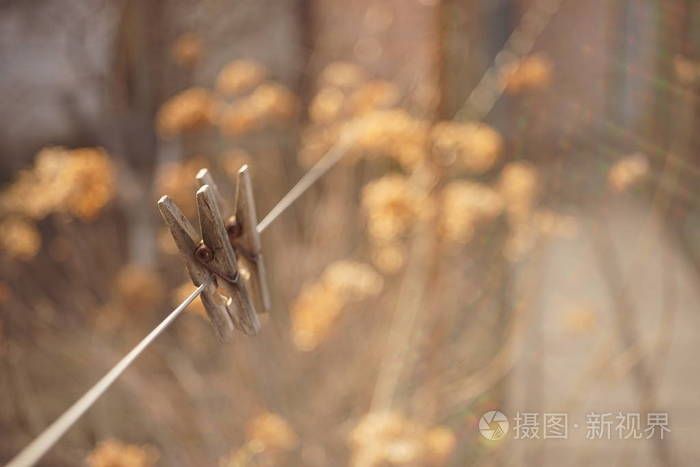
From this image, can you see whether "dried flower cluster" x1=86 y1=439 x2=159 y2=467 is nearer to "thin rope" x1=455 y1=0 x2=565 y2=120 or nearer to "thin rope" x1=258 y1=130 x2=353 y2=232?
"thin rope" x1=258 y1=130 x2=353 y2=232

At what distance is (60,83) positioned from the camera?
50.6 inches

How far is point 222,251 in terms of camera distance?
10.3 inches

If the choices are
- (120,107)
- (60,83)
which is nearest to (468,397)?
(120,107)

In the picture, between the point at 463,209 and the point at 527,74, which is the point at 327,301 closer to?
the point at 463,209

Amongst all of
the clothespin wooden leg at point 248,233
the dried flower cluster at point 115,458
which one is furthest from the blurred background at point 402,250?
the clothespin wooden leg at point 248,233

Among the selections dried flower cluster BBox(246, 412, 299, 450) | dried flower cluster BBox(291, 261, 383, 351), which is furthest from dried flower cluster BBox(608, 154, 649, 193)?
dried flower cluster BBox(246, 412, 299, 450)

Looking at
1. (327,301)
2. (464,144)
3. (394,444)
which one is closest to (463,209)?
(464,144)

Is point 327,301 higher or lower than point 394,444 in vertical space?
higher

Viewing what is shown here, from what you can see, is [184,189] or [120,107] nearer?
[184,189]

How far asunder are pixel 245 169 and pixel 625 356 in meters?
0.65

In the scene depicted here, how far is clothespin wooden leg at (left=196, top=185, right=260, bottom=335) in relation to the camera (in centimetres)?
25

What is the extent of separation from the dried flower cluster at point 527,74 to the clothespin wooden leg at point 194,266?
24.0 inches

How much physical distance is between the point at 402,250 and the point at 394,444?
420 millimetres

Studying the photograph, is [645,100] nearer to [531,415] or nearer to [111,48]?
[531,415]
